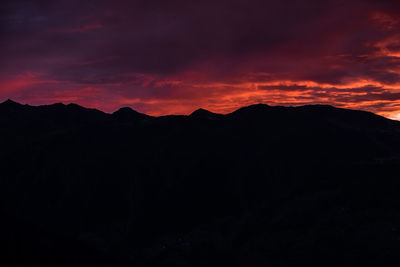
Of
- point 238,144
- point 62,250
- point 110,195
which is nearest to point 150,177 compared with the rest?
Answer: point 110,195

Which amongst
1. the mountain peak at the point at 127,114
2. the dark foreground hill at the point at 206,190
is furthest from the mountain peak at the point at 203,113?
the mountain peak at the point at 127,114

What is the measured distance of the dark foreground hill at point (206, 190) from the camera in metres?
47.0

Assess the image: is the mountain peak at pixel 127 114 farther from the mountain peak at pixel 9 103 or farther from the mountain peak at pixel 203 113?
the mountain peak at pixel 9 103

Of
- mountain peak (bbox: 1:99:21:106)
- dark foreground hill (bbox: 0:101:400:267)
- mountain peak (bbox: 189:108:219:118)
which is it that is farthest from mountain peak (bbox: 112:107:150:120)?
mountain peak (bbox: 1:99:21:106)

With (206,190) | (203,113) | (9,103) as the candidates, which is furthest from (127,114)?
(206,190)

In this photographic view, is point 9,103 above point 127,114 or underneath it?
above

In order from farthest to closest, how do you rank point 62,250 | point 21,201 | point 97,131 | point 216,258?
point 97,131
point 21,201
point 216,258
point 62,250

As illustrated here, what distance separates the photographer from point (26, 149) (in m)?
89.1

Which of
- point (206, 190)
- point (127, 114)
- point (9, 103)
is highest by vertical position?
point (9, 103)

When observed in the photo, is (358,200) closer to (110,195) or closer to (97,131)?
(110,195)

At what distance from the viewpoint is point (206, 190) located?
74.1 m

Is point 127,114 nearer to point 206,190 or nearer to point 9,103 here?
point 9,103

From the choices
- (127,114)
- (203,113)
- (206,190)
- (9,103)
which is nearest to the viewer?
(206,190)

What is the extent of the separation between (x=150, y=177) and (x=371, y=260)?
1957 inches
